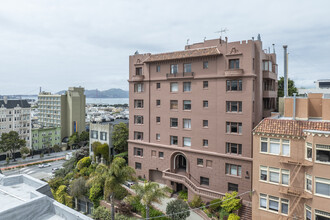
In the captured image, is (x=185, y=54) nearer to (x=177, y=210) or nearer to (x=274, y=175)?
(x=274, y=175)

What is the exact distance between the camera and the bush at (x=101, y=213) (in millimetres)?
32213

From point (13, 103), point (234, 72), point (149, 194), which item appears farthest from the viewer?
point (13, 103)

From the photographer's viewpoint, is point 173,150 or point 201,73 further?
point 173,150

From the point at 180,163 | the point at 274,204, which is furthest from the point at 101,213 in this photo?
the point at 274,204

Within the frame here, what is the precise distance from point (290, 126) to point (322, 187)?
5.95m

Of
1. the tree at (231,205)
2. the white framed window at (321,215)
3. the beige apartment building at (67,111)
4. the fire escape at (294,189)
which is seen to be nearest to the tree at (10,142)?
the beige apartment building at (67,111)

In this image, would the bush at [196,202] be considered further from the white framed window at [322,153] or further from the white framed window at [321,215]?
the white framed window at [322,153]

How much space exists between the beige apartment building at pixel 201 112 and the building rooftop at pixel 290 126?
749 cm

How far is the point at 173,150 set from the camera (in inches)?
1502

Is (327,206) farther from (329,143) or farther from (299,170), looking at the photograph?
(329,143)

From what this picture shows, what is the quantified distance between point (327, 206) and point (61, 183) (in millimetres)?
40825

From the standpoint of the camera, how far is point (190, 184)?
34094 mm

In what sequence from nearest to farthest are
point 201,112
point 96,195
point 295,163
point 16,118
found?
point 295,163 → point 201,112 → point 96,195 → point 16,118

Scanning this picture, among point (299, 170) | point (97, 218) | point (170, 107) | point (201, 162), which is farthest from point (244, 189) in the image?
point (97, 218)
